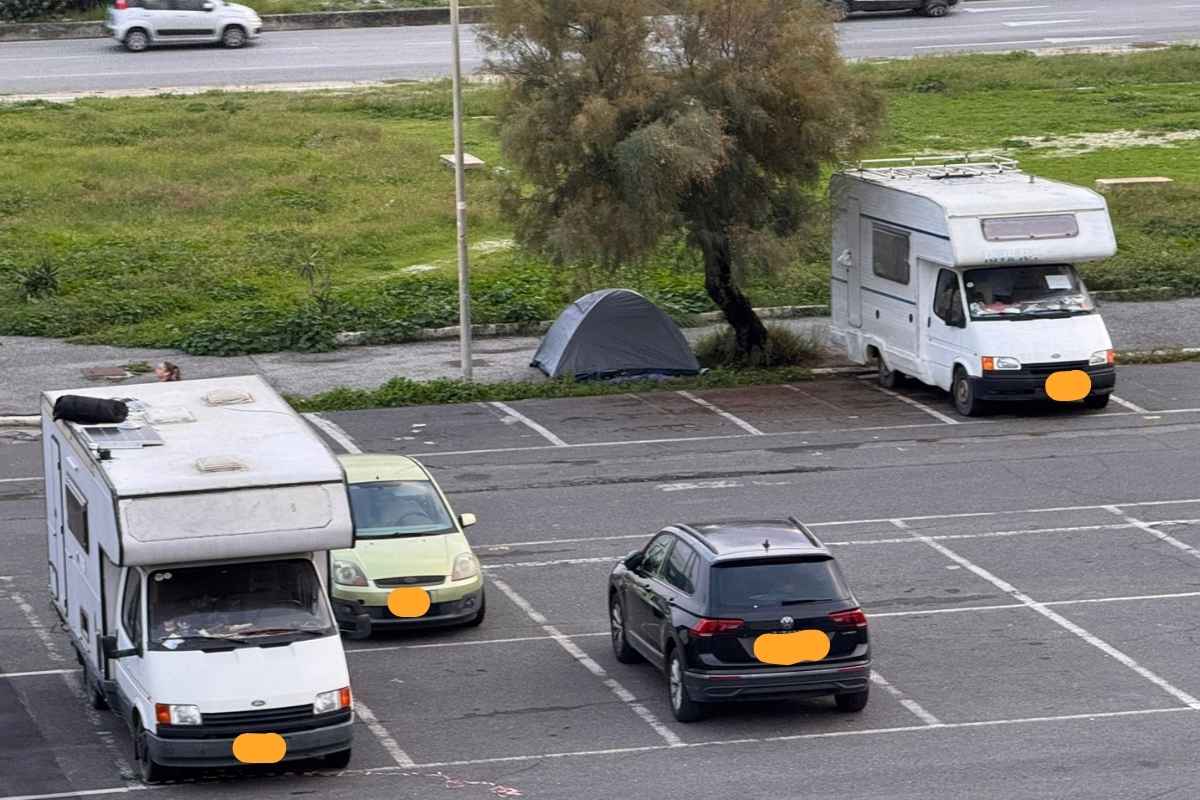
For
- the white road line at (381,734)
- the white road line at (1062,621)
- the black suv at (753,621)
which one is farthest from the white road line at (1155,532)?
the white road line at (381,734)

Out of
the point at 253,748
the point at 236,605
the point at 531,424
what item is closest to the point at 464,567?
the point at 236,605

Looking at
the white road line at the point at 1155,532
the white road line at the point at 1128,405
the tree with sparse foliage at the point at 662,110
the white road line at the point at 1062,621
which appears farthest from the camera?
the tree with sparse foliage at the point at 662,110

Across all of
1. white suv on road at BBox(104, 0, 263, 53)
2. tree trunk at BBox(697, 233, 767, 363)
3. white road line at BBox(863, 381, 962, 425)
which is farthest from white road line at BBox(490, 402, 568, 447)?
white suv on road at BBox(104, 0, 263, 53)

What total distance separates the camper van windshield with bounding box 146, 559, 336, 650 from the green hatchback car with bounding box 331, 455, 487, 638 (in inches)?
120

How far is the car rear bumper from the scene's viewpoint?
49.0 feet

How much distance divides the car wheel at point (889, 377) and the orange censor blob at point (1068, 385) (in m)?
2.96

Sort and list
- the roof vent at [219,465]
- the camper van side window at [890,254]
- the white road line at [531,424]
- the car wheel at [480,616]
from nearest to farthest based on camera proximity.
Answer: the roof vent at [219,465], the car wheel at [480,616], the white road line at [531,424], the camper van side window at [890,254]

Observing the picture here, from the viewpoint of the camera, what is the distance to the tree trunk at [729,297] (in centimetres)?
2835

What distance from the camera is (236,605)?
1443 centimetres

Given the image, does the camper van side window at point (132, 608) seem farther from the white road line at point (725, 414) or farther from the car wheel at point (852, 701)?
the white road line at point (725, 414)

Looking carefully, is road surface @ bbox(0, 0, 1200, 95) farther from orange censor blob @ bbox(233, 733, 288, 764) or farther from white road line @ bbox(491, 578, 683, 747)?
orange censor blob @ bbox(233, 733, 288, 764)

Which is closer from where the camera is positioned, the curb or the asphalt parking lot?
the asphalt parking lot

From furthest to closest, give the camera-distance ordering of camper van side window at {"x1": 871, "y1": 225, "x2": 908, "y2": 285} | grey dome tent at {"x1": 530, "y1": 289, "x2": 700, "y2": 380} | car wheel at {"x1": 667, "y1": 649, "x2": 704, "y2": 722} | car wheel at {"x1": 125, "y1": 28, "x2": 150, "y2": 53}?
car wheel at {"x1": 125, "y1": 28, "x2": 150, "y2": 53} < grey dome tent at {"x1": 530, "y1": 289, "x2": 700, "y2": 380} < camper van side window at {"x1": 871, "y1": 225, "x2": 908, "y2": 285} < car wheel at {"x1": 667, "y1": 649, "x2": 704, "y2": 722}

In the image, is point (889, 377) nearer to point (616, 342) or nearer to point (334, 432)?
point (616, 342)
